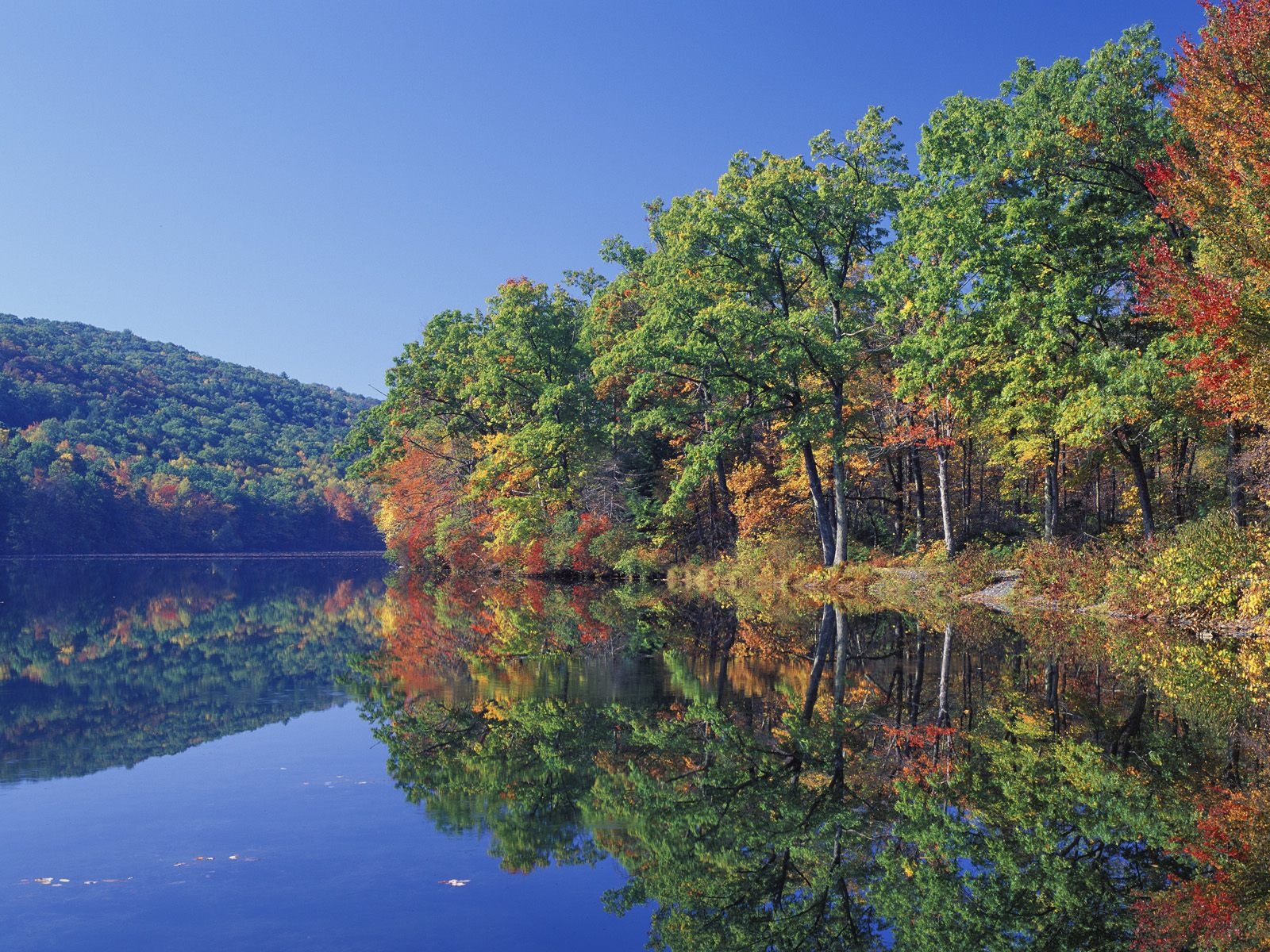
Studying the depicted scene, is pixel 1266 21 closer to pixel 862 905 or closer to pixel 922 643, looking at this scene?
pixel 922 643

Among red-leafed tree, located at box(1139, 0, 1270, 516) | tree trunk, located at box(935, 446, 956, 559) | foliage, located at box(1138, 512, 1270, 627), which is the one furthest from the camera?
tree trunk, located at box(935, 446, 956, 559)

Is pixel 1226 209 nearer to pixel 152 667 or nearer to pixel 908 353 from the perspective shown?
pixel 908 353

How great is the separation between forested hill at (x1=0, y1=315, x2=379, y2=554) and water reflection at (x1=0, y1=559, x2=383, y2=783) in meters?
73.4

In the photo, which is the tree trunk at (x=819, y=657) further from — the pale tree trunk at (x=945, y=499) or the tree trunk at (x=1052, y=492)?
the tree trunk at (x=1052, y=492)

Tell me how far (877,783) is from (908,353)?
20.3 meters

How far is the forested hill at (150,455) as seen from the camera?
4173 inches

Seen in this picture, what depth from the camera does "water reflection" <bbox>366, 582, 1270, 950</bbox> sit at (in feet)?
18.4

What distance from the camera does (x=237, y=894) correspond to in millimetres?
5992

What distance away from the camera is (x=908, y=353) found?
2680cm

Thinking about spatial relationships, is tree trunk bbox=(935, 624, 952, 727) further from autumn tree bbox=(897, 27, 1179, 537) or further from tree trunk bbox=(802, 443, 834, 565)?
tree trunk bbox=(802, 443, 834, 565)

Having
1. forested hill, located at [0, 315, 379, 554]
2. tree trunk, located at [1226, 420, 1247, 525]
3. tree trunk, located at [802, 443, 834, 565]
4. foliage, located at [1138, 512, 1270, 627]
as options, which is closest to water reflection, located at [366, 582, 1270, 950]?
foliage, located at [1138, 512, 1270, 627]

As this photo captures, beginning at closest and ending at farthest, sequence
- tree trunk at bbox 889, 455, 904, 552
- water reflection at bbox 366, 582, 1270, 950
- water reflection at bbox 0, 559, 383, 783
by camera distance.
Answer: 1. water reflection at bbox 366, 582, 1270, 950
2. water reflection at bbox 0, 559, 383, 783
3. tree trunk at bbox 889, 455, 904, 552

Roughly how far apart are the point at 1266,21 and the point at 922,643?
12.2m

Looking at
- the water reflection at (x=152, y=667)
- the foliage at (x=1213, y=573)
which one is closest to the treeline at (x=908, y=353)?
the foliage at (x=1213, y=573)
